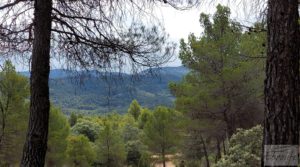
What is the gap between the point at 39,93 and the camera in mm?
4145

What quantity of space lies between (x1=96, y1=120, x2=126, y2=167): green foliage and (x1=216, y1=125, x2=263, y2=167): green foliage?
2067cm

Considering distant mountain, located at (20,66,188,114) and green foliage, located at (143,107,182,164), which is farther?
green foliage, located at (143,107,182,164)

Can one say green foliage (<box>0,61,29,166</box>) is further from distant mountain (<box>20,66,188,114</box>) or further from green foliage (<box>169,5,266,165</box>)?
distant mountain (<box>20,66,188,114</box>)

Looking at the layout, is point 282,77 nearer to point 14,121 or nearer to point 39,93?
point 39,93

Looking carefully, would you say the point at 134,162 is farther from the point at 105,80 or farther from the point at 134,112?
the point at 105,80

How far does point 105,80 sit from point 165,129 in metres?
27.8

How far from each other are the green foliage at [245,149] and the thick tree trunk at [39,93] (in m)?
8.11

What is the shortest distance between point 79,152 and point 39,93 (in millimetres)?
27796

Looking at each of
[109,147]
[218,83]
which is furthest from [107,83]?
[109,147]

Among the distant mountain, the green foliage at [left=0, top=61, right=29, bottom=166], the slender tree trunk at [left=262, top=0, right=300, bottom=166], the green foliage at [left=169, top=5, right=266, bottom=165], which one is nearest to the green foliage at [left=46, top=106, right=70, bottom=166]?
the green foliage at [left=0, top=61, right=29, bottom=166]

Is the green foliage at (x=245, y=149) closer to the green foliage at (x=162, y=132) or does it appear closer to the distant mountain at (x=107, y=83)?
the distant mountain at (x=107, y=83)

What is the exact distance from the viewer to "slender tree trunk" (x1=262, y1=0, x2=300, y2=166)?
261 cm

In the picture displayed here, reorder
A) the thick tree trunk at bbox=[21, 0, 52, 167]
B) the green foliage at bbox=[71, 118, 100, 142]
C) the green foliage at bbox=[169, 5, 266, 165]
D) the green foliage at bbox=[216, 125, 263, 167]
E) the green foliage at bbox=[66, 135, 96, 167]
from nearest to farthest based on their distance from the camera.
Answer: the thick tree trunk at bbox=[21, 0, 52, 167] < the green foliage at bbox=[216, 125, 263, 167] < the green foliage at bbox=[169, 5, 266, 165] < the green foliage at bbox=[66, 135, 96, 167] < the green foliage at bbox=[71, 118, 100, 142]

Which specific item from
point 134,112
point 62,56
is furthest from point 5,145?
point 134,112
